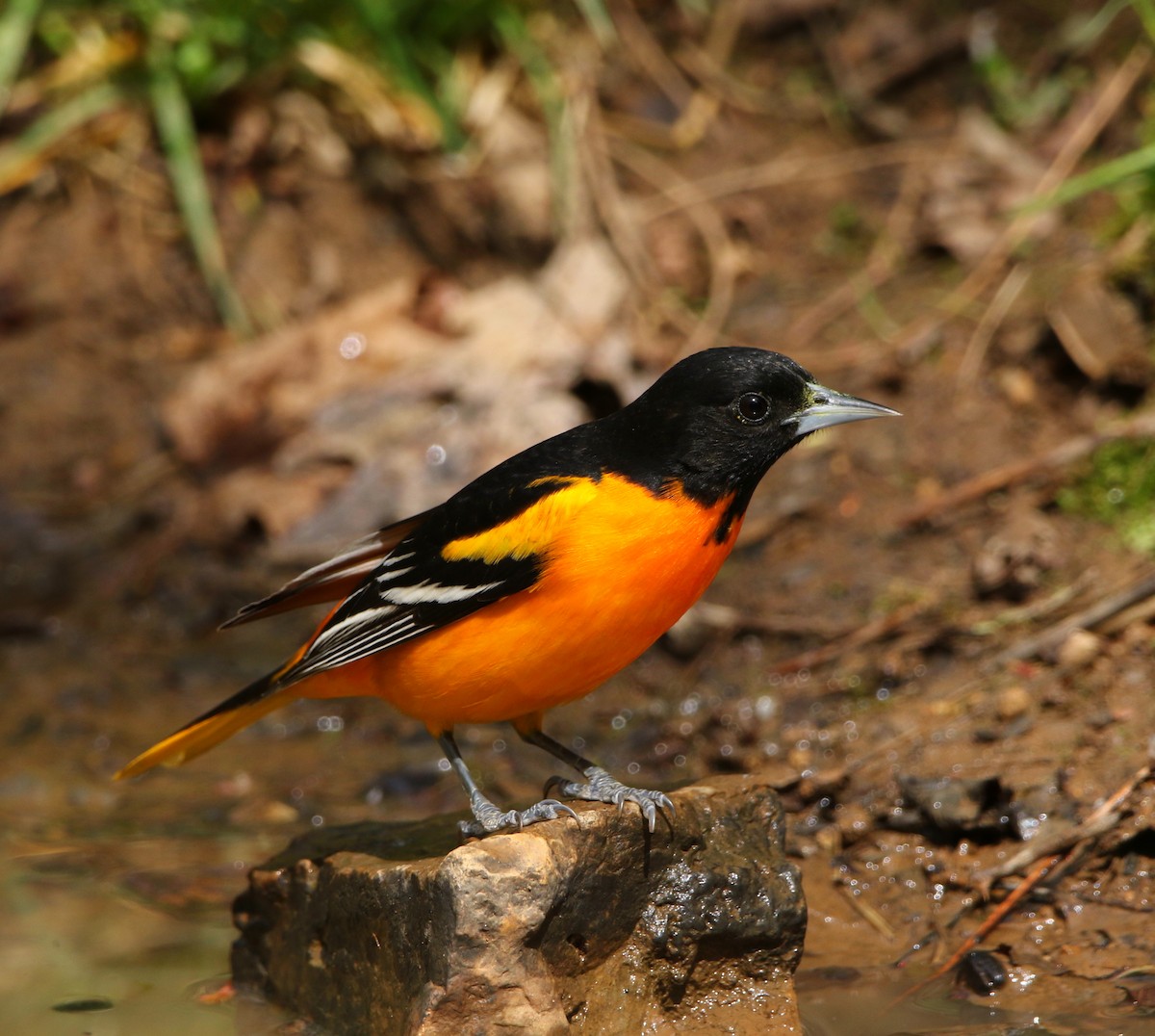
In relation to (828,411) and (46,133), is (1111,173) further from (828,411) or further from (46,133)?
(46,133)

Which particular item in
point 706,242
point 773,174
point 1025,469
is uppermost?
point 773,174

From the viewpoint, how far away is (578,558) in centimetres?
391

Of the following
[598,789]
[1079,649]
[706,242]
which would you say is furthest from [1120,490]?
[706,242]

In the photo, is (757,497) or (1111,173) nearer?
(1111,173)

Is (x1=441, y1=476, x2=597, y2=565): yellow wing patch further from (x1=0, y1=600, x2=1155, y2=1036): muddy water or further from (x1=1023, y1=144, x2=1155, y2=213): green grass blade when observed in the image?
(x1=1023, y1=144, x2=1155, y2=213): green grass blade

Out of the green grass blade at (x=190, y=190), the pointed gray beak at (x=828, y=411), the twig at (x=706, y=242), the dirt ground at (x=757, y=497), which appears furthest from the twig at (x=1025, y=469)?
the green grass blade at (x=190, y=190)

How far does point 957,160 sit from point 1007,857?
4759 mm

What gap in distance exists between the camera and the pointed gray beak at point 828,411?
13.4ft

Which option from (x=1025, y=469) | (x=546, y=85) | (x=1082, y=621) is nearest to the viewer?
(x=1082, y=621)

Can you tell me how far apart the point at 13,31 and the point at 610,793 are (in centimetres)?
646

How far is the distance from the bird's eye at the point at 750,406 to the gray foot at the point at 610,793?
3.47 ft

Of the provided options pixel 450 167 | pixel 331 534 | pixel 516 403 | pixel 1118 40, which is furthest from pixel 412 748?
pixel 1118 40

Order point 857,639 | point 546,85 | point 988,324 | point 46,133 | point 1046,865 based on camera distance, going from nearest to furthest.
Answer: point 1046,865 → point 857,639 → point 988,324 → point 46,133 → point 546,85

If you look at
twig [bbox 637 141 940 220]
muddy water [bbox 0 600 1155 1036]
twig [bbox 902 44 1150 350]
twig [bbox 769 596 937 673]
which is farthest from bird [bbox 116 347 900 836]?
twig [bbox 637 141 940 220]
